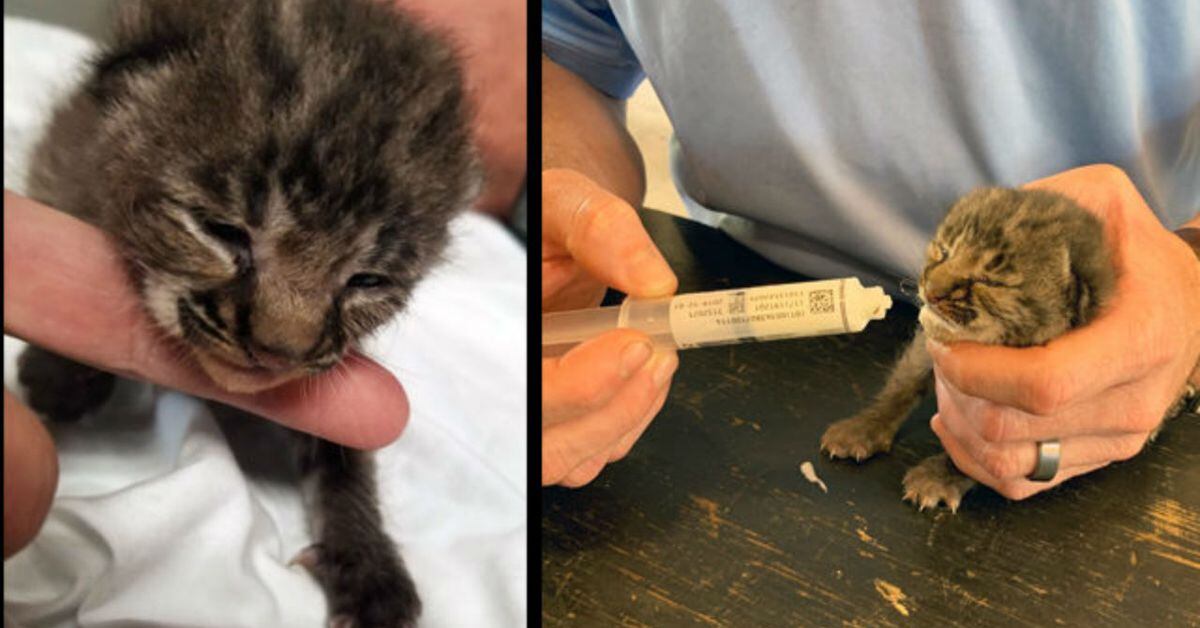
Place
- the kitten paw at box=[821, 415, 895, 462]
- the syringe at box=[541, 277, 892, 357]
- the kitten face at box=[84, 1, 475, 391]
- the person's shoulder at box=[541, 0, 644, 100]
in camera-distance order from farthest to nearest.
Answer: the person's shoulder at box=[541, 0, 644, 100]
the kitten paw at box=[821, 415, 895, 462]
the syringe at box=[541, 277, 892, 357]
the kitten face at box=[84, 1, 475, 391]

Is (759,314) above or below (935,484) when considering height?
above

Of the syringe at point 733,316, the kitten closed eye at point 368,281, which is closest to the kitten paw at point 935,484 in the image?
the syringe at point 733,316

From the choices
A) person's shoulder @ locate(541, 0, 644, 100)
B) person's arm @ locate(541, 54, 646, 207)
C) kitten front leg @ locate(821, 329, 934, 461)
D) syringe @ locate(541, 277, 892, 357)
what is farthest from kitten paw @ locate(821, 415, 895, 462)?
person's shoulder @ locate(541, 0, 644, 100)

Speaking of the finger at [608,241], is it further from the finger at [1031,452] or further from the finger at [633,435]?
the finger at [1031,452]

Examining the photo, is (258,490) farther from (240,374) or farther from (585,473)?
(585,473)

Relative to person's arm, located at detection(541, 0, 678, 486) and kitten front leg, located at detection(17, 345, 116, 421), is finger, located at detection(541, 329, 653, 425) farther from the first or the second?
kitten front leg, located at detection(17, 345, 116, 421)

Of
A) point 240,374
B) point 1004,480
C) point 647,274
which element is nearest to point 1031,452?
point 1004,480

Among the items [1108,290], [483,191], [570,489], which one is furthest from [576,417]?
[1108,290]

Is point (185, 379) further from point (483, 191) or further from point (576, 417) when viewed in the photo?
point (576, 417)
